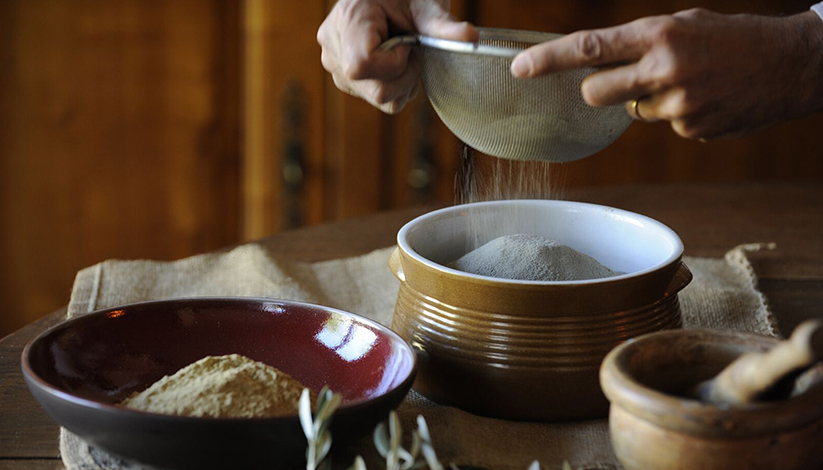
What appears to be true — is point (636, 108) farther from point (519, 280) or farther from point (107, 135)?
point (107, 135)

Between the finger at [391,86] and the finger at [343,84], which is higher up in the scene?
the finger at [391,86]

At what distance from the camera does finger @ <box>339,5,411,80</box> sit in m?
0.83

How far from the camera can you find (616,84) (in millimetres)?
700

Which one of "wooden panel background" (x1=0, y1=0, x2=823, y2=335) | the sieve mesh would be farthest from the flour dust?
"wooden panel background" (x1=0, y1=0, x2=823, y2=335)

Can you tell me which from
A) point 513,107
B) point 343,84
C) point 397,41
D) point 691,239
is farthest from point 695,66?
point 691,239

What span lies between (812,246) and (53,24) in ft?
5.11

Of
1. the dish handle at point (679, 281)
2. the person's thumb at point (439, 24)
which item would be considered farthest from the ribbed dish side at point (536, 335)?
the person's thumb at point (439, 24)

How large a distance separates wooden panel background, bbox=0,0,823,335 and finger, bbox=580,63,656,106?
1200mm

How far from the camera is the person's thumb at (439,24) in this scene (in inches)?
30.4

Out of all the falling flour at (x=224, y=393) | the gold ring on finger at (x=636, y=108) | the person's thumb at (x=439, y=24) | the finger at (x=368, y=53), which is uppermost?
the person's thumb at (x=439, y=24)

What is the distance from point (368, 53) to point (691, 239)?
623mm

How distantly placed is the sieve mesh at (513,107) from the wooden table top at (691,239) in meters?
0.30

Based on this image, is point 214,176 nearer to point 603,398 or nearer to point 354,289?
point 354,289

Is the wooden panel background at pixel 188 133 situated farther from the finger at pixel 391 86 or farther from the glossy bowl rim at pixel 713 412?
the glossy bowl rim at pixel 713 412
